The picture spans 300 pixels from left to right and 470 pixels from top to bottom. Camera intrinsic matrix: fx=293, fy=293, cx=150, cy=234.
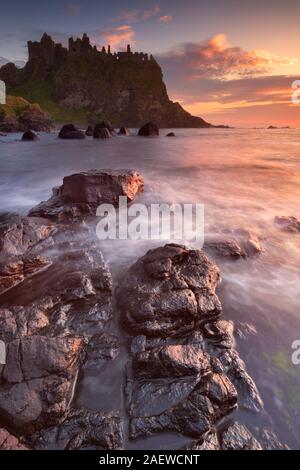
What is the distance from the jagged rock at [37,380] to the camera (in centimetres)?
321

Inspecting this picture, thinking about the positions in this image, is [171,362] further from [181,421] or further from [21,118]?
[21,118]

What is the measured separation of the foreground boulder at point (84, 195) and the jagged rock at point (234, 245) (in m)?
3.87

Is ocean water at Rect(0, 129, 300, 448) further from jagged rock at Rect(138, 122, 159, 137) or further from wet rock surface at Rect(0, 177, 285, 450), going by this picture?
jagged rock at Rect(138, 122, 159, 137)

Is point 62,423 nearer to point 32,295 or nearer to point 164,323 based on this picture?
point 164,323

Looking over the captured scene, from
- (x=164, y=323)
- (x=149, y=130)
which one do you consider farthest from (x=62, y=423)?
(x=149, y=130)

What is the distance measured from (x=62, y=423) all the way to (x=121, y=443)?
2.27 ft

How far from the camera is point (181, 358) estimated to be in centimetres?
379

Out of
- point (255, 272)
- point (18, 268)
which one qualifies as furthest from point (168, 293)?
point (18, 268)

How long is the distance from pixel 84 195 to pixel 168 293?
5.66 meters

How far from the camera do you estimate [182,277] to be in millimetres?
5152

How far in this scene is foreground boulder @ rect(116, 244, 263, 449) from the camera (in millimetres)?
3285

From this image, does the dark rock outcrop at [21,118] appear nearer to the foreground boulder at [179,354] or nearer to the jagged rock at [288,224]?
the jagged rock at [288,224]

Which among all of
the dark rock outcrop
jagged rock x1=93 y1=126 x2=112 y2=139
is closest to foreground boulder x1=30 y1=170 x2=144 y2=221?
jagged rock x1=93 y1=126 x2=112 y2=139

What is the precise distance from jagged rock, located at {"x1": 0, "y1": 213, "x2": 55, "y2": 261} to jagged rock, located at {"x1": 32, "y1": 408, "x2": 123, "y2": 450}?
3.63m
